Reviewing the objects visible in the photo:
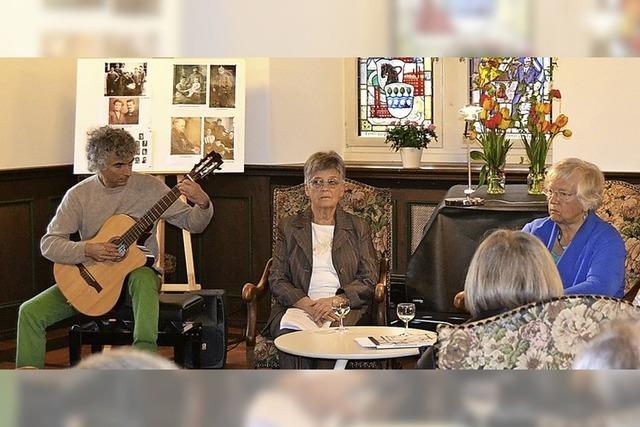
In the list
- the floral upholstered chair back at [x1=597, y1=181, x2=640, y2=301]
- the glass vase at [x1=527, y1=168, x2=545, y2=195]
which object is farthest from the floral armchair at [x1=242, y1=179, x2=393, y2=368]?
the floral upholstered chair back at [x1=597, y1=181, x2=640, y2=301]

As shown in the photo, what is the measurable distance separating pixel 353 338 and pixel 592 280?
90 cm

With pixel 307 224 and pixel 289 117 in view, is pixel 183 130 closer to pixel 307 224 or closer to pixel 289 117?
pixel 289 117

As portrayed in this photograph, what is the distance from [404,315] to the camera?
3984mm

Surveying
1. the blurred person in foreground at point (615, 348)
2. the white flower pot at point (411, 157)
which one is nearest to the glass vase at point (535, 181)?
the white flower pot at point (411, 157)

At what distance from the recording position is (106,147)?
503cm

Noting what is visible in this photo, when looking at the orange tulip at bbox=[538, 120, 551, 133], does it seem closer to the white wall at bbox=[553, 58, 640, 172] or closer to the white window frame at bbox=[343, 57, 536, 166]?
the white wall at bbox=[553, 58, 640, 172]

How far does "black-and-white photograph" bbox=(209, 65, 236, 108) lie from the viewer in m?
6.77

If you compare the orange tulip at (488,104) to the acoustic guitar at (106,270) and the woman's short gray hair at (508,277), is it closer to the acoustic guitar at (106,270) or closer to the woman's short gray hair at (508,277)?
the acoustic guitar at (106,270)

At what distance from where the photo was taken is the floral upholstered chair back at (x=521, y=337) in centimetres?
245

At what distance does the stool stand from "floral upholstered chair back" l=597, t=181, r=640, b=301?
81.8 inches

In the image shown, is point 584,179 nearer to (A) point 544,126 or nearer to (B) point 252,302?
(A) point 544,126

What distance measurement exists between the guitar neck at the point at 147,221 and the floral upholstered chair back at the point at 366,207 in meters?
0.61

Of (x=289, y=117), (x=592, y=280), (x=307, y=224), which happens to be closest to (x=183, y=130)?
(x=289, y=117)
